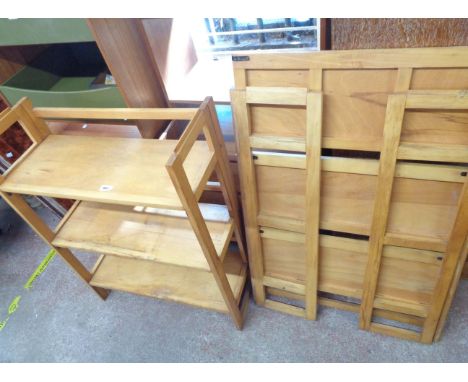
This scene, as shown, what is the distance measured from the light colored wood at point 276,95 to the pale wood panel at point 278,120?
1.7 inches

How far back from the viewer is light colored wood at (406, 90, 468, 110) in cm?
76

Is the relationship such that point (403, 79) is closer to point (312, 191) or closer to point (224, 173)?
point (312, 191)

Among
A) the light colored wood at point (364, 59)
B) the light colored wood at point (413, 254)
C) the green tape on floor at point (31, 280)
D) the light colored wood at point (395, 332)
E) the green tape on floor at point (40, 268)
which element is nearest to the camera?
the light colored wood at point (364, 59)

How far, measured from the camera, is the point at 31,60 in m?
1.43

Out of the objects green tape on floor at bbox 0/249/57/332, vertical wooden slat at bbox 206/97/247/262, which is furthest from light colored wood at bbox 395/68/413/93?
green tape on floor at bbox 0/249/57/332

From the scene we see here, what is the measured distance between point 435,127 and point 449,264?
494mm

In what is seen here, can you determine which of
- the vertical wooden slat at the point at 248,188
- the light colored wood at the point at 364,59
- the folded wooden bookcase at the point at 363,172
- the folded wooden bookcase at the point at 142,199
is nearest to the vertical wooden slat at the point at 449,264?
the folded wooden bookcase at the point at 363,172

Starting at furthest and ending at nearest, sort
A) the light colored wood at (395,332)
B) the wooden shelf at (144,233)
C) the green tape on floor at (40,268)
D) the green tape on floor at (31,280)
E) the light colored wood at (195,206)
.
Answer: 1. the green tape on floor at (40,268)
2. the green tape on floor at (31,280)
3. the light colored wood at (395,332)
4. the wooden shelf at (144,233)
5. the light colored wood at (195,206)

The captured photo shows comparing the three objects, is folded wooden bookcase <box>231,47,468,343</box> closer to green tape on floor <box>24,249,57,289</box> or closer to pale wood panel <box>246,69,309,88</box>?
pale wood panel <box>246,69,309,88</box>

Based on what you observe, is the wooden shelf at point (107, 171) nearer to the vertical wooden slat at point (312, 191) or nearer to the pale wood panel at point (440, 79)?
the vertical wooden slat at point (312, 191)

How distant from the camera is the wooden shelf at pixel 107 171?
1014 mm

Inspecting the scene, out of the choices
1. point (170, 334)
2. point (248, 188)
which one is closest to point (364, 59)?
point (248, 188)
